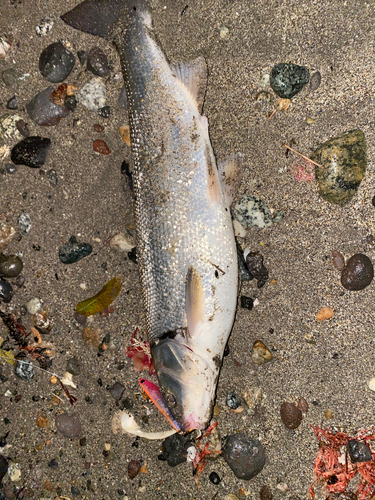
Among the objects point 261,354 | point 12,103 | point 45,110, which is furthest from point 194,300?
point 12,103

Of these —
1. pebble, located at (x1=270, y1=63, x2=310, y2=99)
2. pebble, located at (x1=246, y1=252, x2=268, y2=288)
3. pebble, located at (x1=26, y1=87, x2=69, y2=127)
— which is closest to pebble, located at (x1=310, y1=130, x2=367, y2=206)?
pebble, located at (x1=270, y1=63, x2=310, y2=99)

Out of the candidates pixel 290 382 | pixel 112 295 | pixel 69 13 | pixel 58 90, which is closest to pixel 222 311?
pixel 290 382

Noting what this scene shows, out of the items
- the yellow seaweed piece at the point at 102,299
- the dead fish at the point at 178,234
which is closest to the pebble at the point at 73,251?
the yellow seaweed piece at the point at 102,299

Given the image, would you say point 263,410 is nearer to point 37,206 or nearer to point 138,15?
point 37,206

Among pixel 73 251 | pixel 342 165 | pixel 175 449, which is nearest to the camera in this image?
pixel 342 165

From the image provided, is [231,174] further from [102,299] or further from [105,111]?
[102,299]

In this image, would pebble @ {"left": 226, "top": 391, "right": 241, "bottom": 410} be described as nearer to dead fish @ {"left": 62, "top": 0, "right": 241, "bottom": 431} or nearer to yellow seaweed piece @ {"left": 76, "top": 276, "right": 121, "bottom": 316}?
dead fish @ {"left": 62, "top": 0, "right": 241, "bottom": 431}
